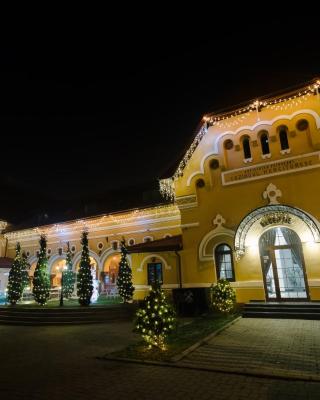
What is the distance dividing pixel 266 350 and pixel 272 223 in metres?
7.11

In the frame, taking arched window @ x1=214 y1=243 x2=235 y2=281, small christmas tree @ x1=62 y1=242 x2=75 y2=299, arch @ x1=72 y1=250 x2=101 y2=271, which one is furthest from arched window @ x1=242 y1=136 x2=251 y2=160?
small christmas tree @ x1=62 y1=242 x2=75 y2=299

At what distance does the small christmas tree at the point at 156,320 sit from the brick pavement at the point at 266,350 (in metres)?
1.02

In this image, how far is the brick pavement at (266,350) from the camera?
6.96m

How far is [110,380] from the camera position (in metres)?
6.82

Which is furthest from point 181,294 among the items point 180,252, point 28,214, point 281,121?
point 28,214

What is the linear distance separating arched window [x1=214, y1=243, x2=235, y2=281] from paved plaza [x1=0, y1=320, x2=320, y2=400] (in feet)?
16.0

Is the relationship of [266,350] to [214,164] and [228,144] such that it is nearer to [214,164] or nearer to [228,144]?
[214,164]

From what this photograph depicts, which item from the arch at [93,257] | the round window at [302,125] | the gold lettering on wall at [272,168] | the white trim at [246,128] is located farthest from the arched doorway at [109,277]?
the round window at [302,125]

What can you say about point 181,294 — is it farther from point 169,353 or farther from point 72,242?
point 72,242

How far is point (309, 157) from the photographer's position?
14.0 meters

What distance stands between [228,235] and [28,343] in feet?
32.1

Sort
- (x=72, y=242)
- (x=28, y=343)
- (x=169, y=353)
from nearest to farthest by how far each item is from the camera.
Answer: (x=169, y=353)
(x=28, y=343)
(x=72, y=242)

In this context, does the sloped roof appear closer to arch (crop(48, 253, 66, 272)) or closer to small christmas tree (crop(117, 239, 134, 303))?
small christmas tree (crop(117, 239, 134, 303))

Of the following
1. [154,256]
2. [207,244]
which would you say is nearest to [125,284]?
[154,256]
